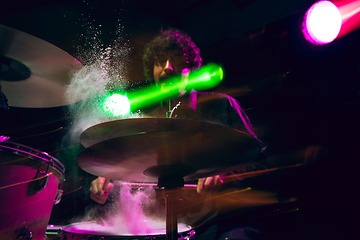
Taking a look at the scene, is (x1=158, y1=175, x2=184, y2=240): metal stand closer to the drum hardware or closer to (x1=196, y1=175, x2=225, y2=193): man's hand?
the drum hardware

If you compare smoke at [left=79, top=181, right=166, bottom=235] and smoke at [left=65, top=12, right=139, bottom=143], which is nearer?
smoke at [left=79, top=181, right=166, bottom=235]

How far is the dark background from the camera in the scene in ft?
3.97

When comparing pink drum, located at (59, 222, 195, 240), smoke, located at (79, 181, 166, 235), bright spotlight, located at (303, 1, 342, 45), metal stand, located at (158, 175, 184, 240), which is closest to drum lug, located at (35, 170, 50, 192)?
pink drum, located at (59, 222, 195, 240)

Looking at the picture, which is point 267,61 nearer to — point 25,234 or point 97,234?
point 97,234

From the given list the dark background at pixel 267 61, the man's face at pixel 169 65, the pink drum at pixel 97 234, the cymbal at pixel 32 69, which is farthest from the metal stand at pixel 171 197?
the cymbal at pixel 32 69

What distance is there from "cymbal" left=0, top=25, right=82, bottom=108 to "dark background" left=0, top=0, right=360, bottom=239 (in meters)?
0.68

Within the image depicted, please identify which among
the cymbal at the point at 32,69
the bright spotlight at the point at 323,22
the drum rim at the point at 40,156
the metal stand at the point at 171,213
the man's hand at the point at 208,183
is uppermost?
the bright spotlight at the point at 323,22

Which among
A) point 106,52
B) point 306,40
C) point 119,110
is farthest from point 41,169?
point 306,40

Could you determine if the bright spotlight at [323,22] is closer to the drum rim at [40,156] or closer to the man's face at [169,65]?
the man's face at [169,65]

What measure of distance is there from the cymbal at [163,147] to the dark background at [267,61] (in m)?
0.79

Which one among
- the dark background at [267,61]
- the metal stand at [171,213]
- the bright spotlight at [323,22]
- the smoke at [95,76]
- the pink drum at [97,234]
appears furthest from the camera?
the smoke at [95,76]

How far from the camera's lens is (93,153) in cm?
69

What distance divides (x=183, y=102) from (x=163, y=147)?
80 cm

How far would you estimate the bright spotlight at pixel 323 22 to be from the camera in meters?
1.44
